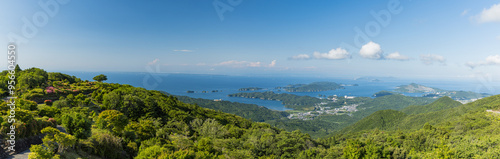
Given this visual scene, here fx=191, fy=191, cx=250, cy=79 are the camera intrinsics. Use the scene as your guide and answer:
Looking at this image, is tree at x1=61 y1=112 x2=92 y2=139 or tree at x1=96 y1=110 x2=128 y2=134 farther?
tree at x1=96 y1=110 x2=128 y2=134

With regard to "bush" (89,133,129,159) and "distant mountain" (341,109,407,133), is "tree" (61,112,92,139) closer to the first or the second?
"bush" (89,133,129,159)

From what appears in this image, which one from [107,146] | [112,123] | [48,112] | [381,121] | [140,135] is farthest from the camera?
[381,121]

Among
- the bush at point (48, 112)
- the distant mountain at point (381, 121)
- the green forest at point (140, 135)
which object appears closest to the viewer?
the green forest at point (140, 135)

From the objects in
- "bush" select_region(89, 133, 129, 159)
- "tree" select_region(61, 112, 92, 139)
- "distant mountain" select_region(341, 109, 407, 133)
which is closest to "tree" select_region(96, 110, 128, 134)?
"bush" select_region(89, 133, 129, 159)

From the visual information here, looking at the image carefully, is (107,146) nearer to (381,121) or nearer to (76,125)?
(76,125)

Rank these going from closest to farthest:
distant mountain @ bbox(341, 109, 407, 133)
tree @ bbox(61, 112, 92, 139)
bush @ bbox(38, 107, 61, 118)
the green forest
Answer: the green forest → tree @ bbox(61, 112, 92, 139) → bush @ bbox(38, 107, 61, 118) → distant mountain @ bbox(341, 109, 407, 133)

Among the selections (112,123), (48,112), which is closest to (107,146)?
(112,123)

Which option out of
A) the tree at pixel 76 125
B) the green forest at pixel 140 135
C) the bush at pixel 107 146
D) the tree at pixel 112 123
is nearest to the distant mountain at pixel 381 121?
the green forest at pixel 140 135

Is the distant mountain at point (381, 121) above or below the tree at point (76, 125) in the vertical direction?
below

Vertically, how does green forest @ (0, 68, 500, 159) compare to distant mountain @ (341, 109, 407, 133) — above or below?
above

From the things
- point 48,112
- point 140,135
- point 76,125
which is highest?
point 76,125

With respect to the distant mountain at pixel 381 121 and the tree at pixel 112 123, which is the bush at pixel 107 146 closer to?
the tree at pixel 112 123

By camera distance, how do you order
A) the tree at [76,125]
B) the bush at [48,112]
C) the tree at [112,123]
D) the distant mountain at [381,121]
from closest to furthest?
1. the tree at [76,125]
2. the tree at [112,123]
3. the bush at [48,112]
4. the distant mountain at [381,121]
